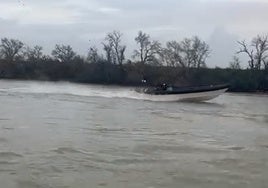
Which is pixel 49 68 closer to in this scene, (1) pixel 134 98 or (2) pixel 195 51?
(2) pixel 195 51

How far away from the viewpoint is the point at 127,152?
14.4m

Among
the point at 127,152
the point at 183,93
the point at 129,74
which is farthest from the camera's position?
the point at 129,74

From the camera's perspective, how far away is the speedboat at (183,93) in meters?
37.6

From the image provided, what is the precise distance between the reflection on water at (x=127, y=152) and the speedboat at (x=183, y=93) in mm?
13008

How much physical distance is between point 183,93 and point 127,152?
23418 mm

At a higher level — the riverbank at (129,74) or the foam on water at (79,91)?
the riverbank at (129,74)

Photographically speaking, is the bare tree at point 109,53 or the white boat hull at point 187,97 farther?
the bare tree at point 109,53

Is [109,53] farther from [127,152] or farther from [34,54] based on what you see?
[127,152]


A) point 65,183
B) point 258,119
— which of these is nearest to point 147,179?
point 65,183

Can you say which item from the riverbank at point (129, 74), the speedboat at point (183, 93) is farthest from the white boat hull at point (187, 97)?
the riverbank at point (129, 74)

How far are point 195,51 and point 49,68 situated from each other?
77.4 ft

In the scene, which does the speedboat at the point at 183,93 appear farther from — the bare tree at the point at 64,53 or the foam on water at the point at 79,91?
the bare tree at the point at 64,53

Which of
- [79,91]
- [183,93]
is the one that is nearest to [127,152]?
[183,93]

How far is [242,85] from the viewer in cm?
7081
